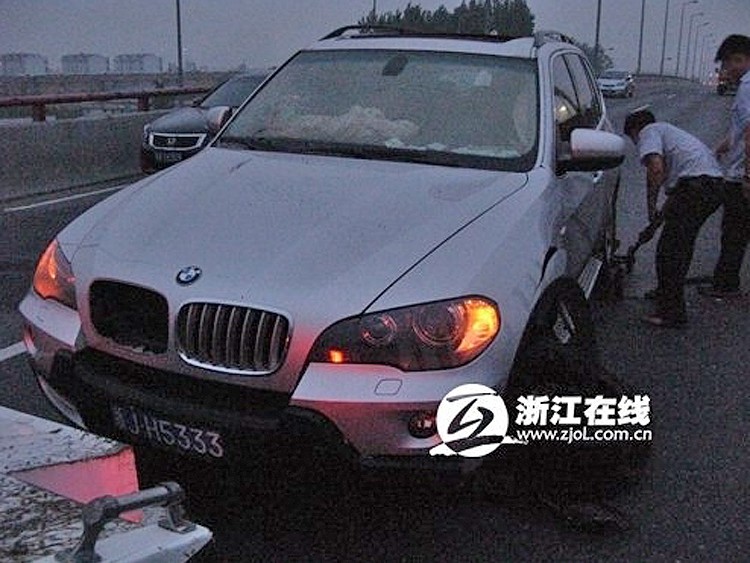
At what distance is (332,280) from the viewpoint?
9.25 feet

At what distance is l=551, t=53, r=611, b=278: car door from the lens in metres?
4.07

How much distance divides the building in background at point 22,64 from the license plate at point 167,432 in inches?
4069

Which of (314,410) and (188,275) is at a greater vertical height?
(188,275)

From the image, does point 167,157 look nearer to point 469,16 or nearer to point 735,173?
point 735,173

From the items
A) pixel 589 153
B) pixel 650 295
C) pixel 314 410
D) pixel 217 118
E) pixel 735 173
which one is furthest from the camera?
pixel 650 295

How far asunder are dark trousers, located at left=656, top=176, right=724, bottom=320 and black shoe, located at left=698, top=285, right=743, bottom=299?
0.97 meters

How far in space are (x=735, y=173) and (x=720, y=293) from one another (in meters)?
0.93

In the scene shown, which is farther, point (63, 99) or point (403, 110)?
point (63, 99)

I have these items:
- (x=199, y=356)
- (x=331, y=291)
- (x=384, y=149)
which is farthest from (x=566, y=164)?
(x=199, y=356)

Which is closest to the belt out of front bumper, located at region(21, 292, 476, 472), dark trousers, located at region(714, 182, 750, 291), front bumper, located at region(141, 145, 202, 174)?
dark trousers, located at region(714, 182, 750, 291)

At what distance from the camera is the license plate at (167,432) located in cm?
273

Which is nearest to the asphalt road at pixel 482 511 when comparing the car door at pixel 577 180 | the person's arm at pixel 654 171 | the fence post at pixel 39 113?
the car door at pixel 577 180

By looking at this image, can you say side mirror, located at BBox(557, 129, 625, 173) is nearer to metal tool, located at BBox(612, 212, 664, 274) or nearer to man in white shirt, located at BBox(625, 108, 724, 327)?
man in white shirt, located at BBox(625, 108, 724, 327)

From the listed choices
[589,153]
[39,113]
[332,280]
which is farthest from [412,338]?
[39,113]
